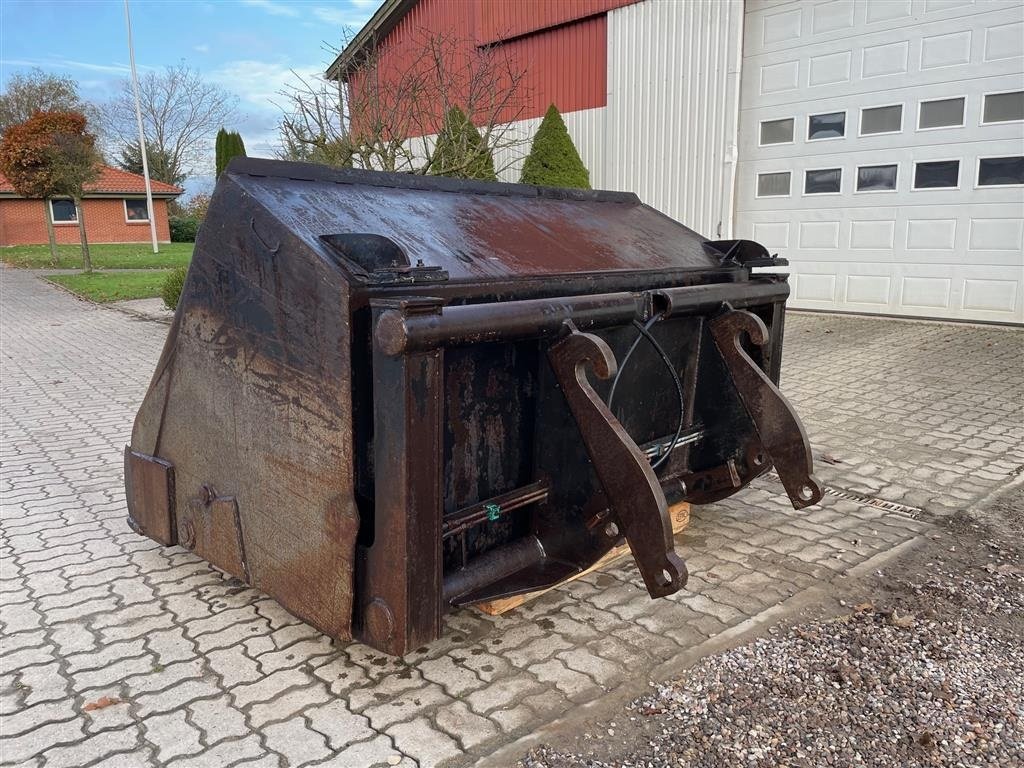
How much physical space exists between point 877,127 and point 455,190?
27.2 ft

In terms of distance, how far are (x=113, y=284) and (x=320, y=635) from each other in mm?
16904

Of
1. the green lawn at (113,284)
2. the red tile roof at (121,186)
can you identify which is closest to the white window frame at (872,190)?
the green lawn at (113,284)

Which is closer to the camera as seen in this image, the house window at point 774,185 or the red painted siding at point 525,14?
the house window at point 774,185

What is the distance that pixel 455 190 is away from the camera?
10.5 ft

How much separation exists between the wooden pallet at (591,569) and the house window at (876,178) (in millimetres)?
7577

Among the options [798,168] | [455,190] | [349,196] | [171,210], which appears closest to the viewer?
[349,196]

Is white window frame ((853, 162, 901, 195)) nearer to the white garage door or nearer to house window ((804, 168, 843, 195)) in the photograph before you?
the white garage door

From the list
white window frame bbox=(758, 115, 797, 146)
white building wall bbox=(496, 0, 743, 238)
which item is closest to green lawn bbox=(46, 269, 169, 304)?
white building wall bbox=(496, 0, 743, 238)

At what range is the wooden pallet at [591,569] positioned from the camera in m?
2.75

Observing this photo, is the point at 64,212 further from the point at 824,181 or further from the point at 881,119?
the point at 881,119

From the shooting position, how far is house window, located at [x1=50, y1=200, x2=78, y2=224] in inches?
1341

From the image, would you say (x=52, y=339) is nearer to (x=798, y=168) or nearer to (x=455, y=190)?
(x=455, y=190)

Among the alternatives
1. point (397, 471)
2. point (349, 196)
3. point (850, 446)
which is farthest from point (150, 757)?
point (850, 446)

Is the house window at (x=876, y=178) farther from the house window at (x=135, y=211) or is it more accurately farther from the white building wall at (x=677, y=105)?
the house window at (x=135, y=211)
